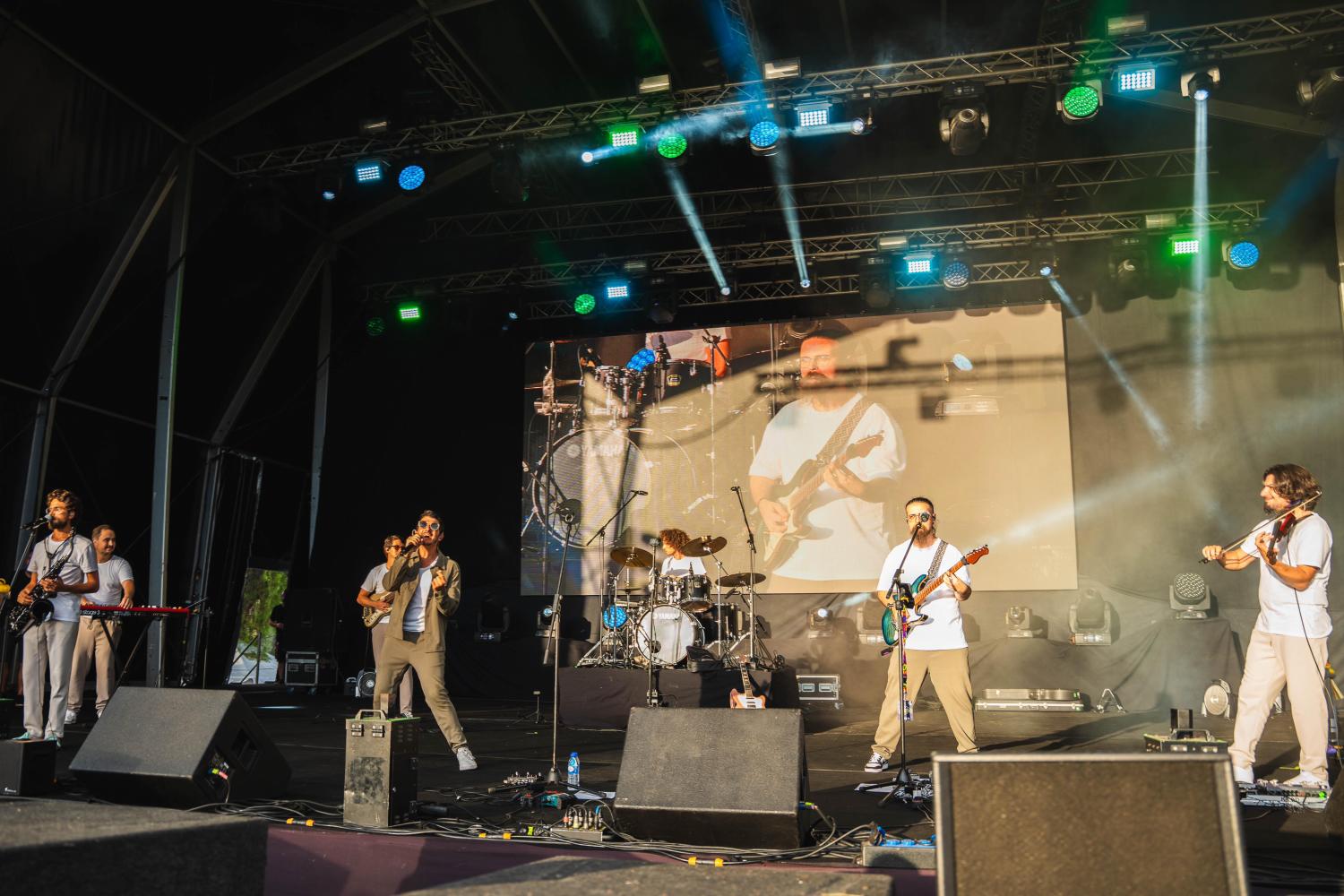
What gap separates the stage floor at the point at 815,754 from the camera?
4.18 metres

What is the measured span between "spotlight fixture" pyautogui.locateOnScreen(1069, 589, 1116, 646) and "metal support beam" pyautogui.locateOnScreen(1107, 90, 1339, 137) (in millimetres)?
5543

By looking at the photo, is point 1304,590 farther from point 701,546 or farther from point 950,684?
point 701,546

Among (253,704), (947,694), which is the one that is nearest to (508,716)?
(253,704)

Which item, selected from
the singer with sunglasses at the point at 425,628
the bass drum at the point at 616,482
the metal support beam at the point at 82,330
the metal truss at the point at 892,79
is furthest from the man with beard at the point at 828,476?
the metal support beam at the point at 82,330

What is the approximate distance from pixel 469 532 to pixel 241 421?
3608mm

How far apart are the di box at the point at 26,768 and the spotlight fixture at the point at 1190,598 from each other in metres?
10.9

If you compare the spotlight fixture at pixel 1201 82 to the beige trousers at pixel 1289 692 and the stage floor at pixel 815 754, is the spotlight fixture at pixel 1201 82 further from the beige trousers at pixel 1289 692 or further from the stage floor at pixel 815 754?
the stage floor at pixel 815 754

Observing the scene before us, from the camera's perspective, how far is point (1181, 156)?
11.5 metres

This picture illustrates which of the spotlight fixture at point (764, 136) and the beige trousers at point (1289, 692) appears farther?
the spotlight fixture at point (764, 136)

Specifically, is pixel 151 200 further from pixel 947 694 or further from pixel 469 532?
pixel 947 694

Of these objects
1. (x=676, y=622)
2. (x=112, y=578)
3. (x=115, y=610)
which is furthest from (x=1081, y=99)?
(x=112, y=578)

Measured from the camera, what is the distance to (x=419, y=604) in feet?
22.1

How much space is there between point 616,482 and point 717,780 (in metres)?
9.53

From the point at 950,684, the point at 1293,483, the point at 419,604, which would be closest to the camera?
the point at 1293,483
